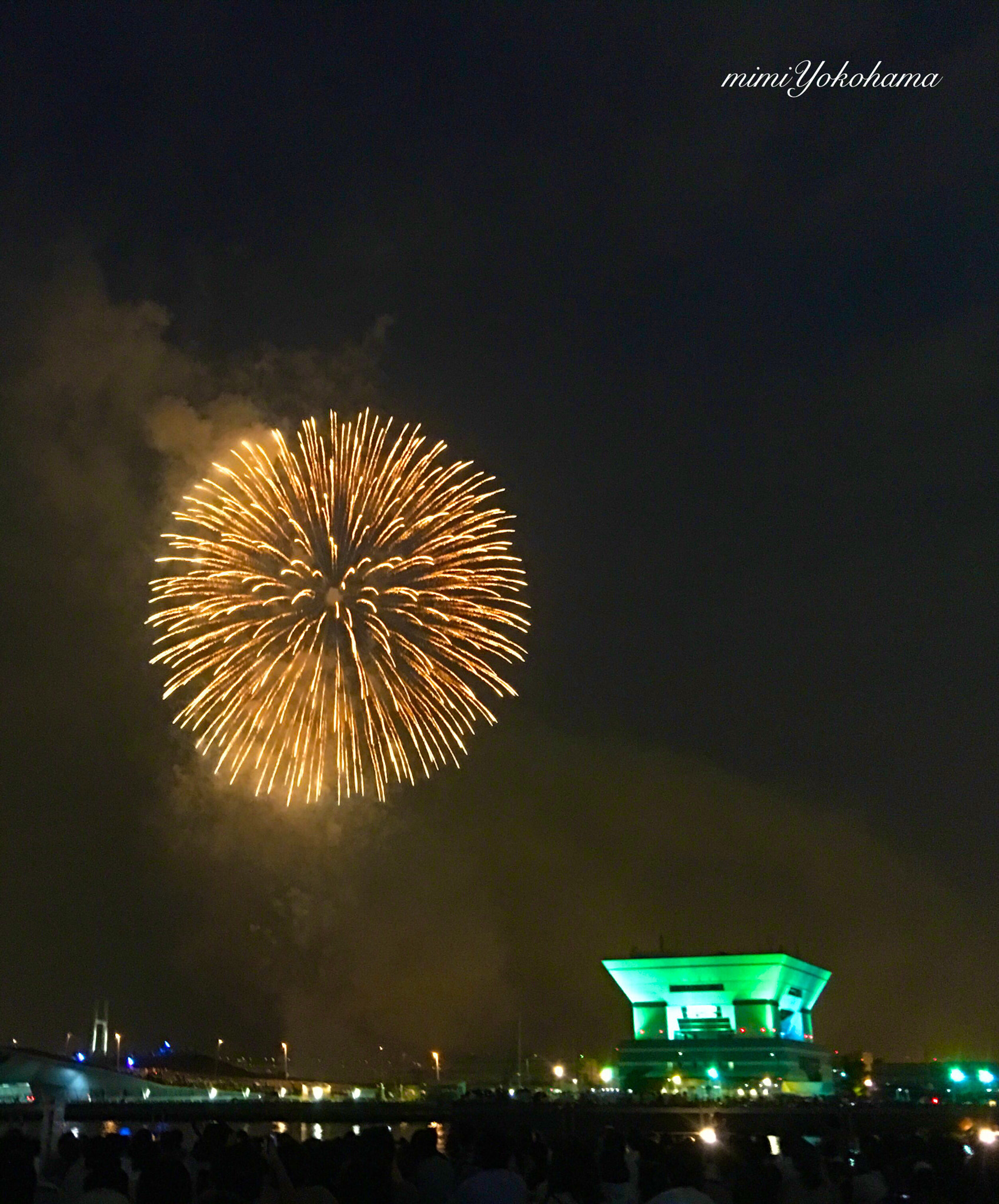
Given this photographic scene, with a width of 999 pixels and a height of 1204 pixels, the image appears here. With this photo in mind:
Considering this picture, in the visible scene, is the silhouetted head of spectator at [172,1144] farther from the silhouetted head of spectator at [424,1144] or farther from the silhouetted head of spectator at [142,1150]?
the silhouetted head of spectator at [424,1144]

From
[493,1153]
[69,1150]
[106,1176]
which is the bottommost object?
[106,1176]

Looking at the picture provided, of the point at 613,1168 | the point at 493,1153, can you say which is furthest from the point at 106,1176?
the point at 613,1168

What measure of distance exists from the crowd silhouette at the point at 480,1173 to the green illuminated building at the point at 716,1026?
93.9 m

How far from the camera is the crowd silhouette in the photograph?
506 inches

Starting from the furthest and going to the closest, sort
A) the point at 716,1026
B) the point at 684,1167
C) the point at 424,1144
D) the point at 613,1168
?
the point at 716,1026
the point at 424,1144
the point at 613,1168
the point at 684,1167

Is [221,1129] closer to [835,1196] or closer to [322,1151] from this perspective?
[322,1151]

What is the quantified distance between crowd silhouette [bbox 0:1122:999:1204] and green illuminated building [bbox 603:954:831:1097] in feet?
308

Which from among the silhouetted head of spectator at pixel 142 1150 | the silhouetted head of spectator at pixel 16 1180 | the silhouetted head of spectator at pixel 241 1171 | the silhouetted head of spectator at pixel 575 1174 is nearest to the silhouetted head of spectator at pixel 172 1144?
the silhouetted head of spectator at pixel 142 1150

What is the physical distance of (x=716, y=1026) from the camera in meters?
119

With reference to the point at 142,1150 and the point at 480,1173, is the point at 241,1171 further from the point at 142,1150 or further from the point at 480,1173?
the point at 142,1150

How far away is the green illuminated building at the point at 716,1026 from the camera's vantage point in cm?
11225

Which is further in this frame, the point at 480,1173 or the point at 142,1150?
the point at 142,1150

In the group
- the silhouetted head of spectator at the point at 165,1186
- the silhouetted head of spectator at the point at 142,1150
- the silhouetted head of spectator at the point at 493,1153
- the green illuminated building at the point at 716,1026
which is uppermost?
the green illuminated building at the point at 716,1026

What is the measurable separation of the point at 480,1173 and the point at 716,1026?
371 ft
